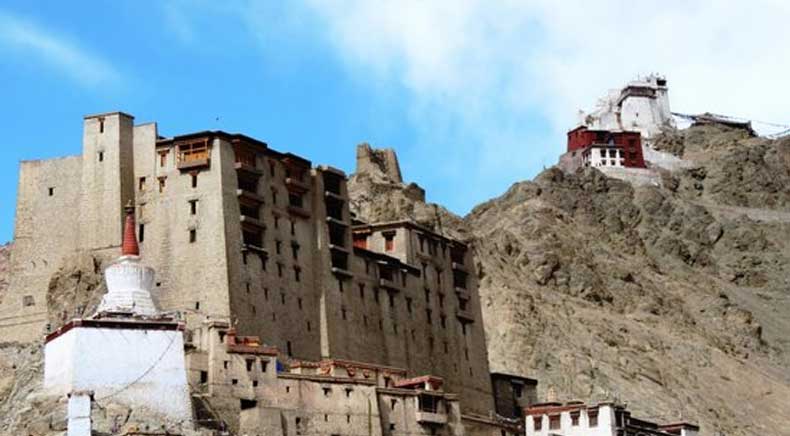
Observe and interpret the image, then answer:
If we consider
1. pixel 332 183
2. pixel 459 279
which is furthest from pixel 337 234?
pixel 459 279

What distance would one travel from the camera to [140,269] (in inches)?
2645

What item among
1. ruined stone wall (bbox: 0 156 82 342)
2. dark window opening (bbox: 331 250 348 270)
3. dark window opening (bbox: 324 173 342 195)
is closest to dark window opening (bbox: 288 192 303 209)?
dark window opening (bbox: 324 173 342 195)

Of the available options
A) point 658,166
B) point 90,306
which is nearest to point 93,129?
point 90,306

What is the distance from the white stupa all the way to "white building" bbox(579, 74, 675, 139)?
323 ft

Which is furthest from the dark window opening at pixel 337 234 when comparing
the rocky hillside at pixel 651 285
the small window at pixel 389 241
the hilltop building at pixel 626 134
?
the hilltop building at pixel 626 134

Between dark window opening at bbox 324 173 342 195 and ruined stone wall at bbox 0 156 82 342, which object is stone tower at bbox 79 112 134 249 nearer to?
ruined stone wall at bbox 0 156 82 342

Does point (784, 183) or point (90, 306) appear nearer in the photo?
point (90, 306)

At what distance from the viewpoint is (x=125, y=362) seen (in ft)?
209

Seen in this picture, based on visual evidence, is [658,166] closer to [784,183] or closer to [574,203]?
[784,183]

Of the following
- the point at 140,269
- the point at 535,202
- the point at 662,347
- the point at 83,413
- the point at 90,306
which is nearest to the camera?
the point at 83,413

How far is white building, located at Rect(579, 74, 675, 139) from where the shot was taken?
161125mm

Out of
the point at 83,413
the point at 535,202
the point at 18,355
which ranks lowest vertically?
the point at 83,413

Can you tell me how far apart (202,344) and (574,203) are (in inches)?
2578

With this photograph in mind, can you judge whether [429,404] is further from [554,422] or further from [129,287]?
[129,287]
